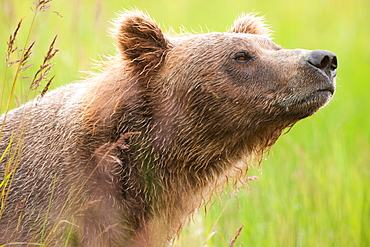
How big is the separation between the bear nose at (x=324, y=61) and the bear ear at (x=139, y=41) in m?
1.07

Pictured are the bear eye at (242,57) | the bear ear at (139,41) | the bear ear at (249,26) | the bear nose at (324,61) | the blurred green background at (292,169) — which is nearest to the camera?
the bear nose at (324,61)

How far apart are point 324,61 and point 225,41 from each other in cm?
73

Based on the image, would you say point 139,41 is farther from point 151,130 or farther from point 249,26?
point 249,26

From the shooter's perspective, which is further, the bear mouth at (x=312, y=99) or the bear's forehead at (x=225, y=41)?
the bear's forehead at (x=225, y=41)

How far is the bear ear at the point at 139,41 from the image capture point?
3994mm

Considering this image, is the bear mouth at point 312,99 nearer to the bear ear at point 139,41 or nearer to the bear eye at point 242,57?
the bear eye at point 242,57

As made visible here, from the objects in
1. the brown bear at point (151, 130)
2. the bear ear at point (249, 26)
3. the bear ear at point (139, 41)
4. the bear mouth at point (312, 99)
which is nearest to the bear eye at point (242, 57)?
the brown bear at point (151, 130)

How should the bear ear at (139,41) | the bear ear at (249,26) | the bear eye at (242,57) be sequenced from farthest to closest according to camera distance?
the bear ear at (249,26) < the bear ear at (139,41) < the bear eye at (242,57)

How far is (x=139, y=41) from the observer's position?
4.02 m

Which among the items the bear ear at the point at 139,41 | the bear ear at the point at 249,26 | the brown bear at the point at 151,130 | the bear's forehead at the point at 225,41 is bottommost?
the brown bear at the point at 151,130

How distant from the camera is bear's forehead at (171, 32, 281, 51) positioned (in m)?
3.93

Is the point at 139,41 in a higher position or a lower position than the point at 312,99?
higher

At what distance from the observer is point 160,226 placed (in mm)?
3953

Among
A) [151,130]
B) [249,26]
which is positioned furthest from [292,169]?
[151,130]
